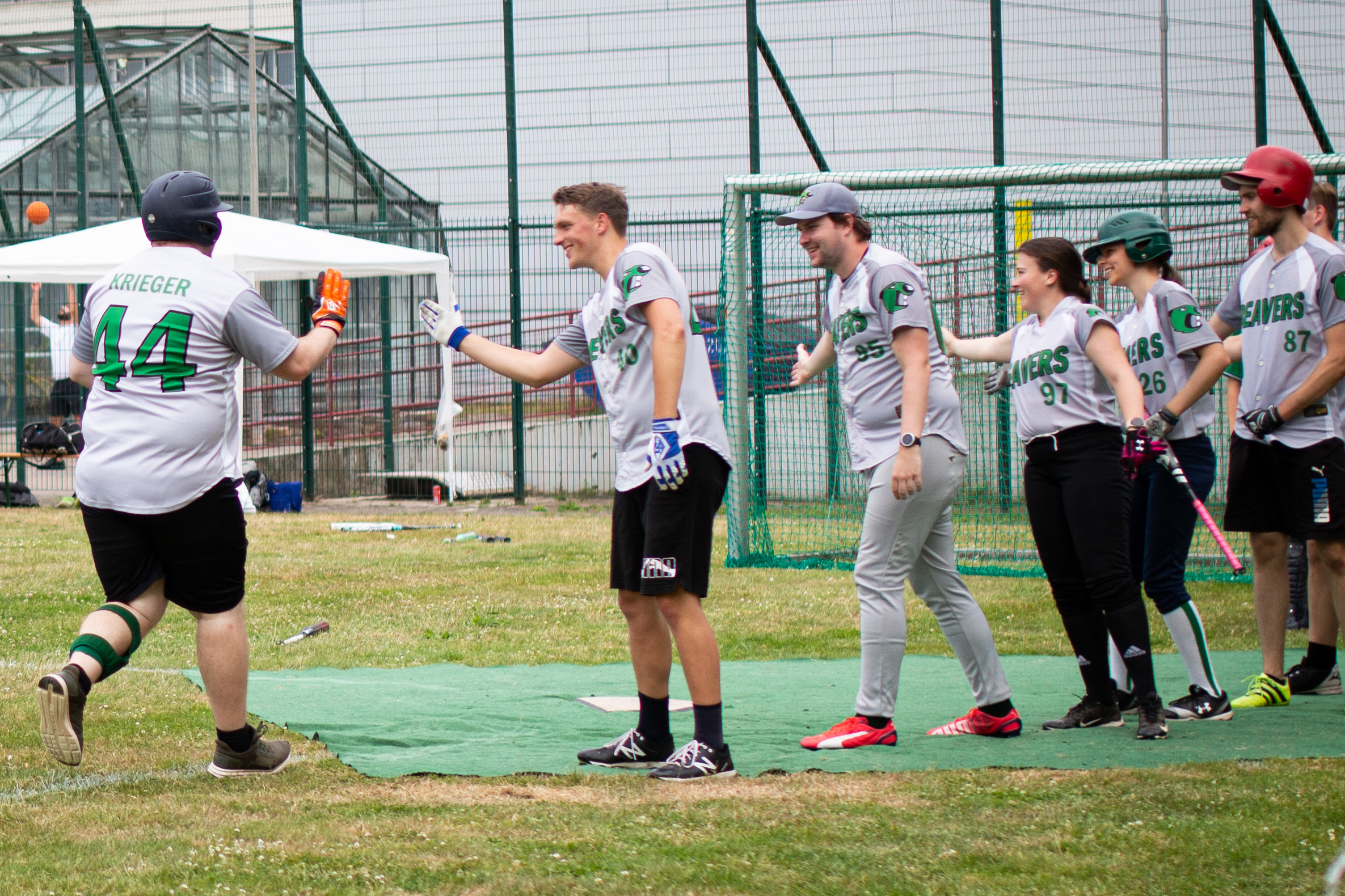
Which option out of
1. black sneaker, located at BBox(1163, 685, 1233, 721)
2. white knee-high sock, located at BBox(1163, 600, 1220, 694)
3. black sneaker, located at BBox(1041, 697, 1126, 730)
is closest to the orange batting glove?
black sneaker, located at BBox(1041, 697, 1126, 730)

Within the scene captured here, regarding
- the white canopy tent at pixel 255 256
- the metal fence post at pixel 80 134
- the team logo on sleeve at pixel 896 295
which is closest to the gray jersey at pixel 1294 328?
the team logo on sleeve at pixel 896 295

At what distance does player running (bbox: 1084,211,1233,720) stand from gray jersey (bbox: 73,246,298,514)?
10.4 feet

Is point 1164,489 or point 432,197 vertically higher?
point 432,197

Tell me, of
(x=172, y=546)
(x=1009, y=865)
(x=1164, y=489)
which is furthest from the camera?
(x=1164, y=489)

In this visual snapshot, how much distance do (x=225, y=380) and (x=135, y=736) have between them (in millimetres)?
1426

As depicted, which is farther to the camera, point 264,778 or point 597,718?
point 597,718

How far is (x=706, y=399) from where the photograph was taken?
4422mm

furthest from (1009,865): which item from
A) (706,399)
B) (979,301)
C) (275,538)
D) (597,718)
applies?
(275,538)

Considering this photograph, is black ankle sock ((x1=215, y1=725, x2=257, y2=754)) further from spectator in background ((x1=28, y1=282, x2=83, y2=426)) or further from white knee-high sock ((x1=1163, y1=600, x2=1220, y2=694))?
spectator in background ((x1=28, y1=282, x2=83, y2=426))

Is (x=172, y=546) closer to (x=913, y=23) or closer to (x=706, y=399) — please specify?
(x=706, y=399)

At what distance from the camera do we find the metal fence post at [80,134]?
1623 centimetres

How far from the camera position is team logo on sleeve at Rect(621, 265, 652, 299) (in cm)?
434

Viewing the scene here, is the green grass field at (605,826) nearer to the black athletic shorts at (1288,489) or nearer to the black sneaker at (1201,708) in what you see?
the black sneaker at (1201,708)

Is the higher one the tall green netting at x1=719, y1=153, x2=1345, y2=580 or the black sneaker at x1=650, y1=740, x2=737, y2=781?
the tall green netting at x1=719, y1=153, x2=1345, y2=580
